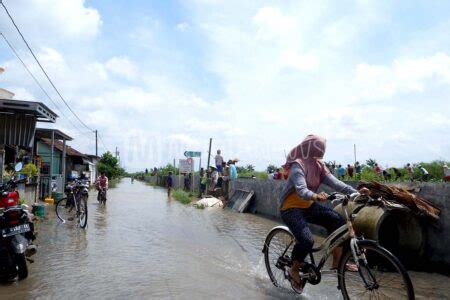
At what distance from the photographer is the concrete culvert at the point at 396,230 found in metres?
6.36

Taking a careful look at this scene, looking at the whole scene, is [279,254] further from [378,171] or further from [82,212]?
[378,171]

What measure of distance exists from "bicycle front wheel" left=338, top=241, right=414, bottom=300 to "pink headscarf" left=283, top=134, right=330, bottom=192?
0.95 metres

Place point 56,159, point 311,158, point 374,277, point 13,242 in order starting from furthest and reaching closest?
point 56,159 → point 13,242 → point 311,158 → point 374,277

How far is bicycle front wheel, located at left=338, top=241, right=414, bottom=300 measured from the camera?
3.53m

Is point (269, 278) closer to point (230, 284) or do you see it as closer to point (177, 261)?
point (230, 284)

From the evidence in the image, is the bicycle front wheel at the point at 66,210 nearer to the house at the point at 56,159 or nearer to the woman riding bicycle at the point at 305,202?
the house at the point at 56,159

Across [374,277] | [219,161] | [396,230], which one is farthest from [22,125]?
[374,277]

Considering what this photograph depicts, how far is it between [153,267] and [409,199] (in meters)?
4.33

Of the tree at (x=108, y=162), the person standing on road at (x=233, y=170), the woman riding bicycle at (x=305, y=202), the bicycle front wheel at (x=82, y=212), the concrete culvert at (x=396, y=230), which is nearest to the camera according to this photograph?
the woman riding bicycle at (x=305, y=202)

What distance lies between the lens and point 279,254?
5055 millimetres

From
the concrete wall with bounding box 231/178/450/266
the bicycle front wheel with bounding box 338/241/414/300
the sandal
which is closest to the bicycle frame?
the bicycle front wheel with bounding box 338/241/414/300

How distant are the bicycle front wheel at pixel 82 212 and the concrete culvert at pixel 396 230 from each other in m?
6.45

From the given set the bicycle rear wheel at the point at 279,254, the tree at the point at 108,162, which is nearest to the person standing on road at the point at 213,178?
the bicycle rear wheel at the point at 279,254

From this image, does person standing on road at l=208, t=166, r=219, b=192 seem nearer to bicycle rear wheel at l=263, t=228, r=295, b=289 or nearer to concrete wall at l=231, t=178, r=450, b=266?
concrete wall at l=231, t=178, r=450, b=266
